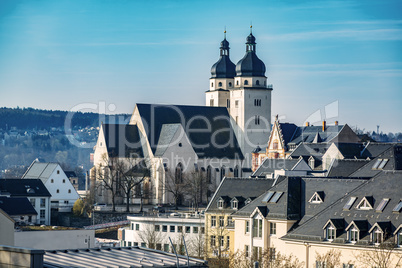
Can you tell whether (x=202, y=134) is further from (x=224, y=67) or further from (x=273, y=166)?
(x=273, y=166)

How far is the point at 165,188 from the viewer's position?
429 ft

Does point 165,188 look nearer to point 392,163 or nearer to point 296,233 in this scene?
point 392,163

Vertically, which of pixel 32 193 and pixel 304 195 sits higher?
pixel 304 195

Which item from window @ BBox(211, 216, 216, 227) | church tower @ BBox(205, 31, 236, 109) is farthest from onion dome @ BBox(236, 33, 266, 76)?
window @ BBox(211, 216, 216, 227)

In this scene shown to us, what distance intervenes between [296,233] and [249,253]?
567 cm

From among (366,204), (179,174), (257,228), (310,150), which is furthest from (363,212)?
(179,174)

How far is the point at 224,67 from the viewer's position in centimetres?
14812

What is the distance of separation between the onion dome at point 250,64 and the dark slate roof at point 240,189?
65.9 metres

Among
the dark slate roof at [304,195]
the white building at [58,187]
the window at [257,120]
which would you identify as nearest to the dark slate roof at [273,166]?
the dark slate roof at [304,195]

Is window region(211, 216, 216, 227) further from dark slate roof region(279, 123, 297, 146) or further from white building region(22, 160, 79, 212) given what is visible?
dark slate roof region(279, 123, 297, 146)

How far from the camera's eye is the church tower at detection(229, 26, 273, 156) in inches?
5610

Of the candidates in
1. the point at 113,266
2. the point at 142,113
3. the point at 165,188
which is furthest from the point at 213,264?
the point at 142,113

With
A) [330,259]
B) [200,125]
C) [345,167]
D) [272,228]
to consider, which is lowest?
[330,259]

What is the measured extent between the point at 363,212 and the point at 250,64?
288ft
